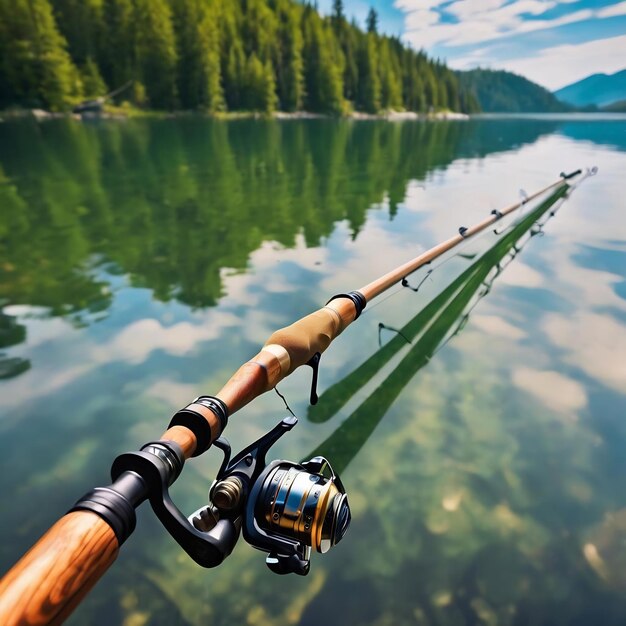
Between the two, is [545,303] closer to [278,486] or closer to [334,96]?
[278,486]

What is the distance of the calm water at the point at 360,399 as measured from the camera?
3074mm

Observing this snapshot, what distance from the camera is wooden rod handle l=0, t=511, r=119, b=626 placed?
55.5 inches

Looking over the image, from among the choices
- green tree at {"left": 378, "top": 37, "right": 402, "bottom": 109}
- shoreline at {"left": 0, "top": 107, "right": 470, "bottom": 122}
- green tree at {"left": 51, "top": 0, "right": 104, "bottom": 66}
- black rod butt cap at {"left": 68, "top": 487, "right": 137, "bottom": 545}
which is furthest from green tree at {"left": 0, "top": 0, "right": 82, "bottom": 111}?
green tree at {"left": 378, "top": 37, "right": 402, "bottom": 109}

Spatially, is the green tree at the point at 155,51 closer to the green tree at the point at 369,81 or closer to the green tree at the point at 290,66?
the green tree at the point at 290,66

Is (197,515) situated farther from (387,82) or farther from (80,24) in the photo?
(387,82)

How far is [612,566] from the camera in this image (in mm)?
3207

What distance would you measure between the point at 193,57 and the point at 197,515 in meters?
91.5

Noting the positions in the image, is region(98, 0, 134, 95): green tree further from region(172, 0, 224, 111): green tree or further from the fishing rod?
the fishing rod

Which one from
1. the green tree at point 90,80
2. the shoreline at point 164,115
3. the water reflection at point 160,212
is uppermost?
the water reflection at point 160,212

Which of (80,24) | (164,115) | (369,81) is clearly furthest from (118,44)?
(369,81)

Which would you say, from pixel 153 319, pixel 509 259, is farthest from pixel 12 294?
pixel 509 259

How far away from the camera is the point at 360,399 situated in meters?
4.88

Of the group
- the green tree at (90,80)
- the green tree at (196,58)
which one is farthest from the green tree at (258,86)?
the green tree at (90,80)

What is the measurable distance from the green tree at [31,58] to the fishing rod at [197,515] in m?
73.7
